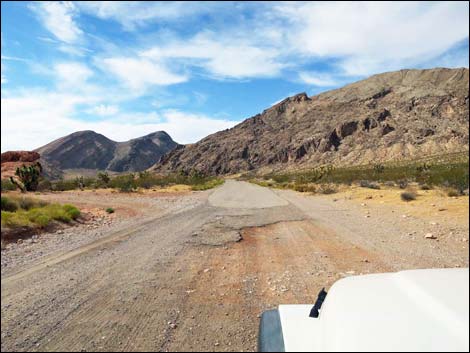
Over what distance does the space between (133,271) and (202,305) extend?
1833 millimetres

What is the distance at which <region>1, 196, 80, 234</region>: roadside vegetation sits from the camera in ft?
32.1

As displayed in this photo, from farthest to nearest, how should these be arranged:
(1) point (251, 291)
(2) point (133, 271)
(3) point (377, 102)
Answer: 1. (3) point (377, 102)
2. (2) point (133, 271)
3. (1) point (251, 291)

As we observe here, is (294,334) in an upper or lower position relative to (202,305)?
upper

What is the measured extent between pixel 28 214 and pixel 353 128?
418ft

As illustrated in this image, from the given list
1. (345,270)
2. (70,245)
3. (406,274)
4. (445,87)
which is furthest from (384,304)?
(445,87)

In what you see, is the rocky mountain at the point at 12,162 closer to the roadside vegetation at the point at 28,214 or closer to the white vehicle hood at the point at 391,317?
the roadside vegetation at the point at 28,214

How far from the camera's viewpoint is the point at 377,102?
5546 inches

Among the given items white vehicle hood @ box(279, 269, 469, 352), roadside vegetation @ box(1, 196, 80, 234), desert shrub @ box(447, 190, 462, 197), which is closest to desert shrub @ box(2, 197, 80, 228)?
roadside vegetation @ box(1, 196, 80, 234)

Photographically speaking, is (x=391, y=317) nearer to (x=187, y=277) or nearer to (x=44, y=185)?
(x=187, y=277)

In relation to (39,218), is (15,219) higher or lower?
higher

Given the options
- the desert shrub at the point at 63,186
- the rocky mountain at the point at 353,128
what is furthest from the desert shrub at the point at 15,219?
the rocky mountain at the point at 353,128

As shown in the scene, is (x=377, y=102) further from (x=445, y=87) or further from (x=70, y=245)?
(x=70, y=245)

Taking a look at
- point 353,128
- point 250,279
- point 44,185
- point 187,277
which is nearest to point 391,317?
point 250,279

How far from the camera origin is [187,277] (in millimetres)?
5562
